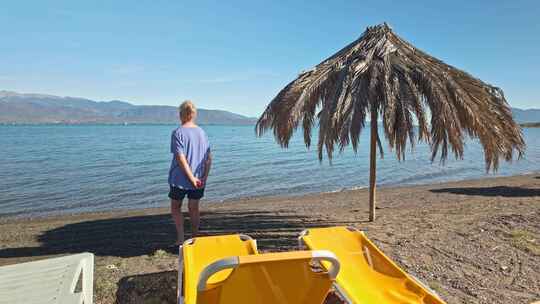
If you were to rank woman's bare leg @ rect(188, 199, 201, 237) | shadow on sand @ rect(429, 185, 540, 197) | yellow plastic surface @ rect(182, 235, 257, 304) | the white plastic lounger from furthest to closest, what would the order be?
shadow on sand @ rect(429, 185, 540, 197) < woman's bare leg @ rect(188, 199, 201, 237) < yellow plastic surface @ rect(182, 235, 257, 304) < the white plastic lounger

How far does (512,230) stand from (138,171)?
18457 millimetres

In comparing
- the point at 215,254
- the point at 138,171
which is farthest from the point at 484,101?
the point at 138,171

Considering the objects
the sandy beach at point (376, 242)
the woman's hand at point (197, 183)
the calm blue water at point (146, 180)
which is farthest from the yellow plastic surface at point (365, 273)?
the calm blue water at point (146, 180)

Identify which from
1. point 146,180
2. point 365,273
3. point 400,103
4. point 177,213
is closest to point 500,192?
point 400,103

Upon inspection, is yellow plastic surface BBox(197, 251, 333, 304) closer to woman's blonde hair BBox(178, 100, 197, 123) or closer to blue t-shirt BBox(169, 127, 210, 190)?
blue t-shirt BBox(169, 127, 210, 190)

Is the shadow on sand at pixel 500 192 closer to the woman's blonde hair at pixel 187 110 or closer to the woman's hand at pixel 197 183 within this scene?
the woman's hand at pixel 197 183

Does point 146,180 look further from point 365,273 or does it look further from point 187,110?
point 365,273

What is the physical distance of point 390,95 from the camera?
548 cm

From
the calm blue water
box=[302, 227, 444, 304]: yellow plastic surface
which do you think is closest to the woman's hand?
box=[302, 227, 444, 304]: yellow plastic surface

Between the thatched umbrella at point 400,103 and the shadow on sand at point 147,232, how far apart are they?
1817 mm

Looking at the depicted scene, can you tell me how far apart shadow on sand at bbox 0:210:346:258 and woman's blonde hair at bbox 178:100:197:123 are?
203 cm

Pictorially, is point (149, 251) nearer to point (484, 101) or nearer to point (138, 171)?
point (484, 101)

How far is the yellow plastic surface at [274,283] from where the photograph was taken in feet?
7.27

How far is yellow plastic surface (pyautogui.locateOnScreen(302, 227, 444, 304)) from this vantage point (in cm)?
294
